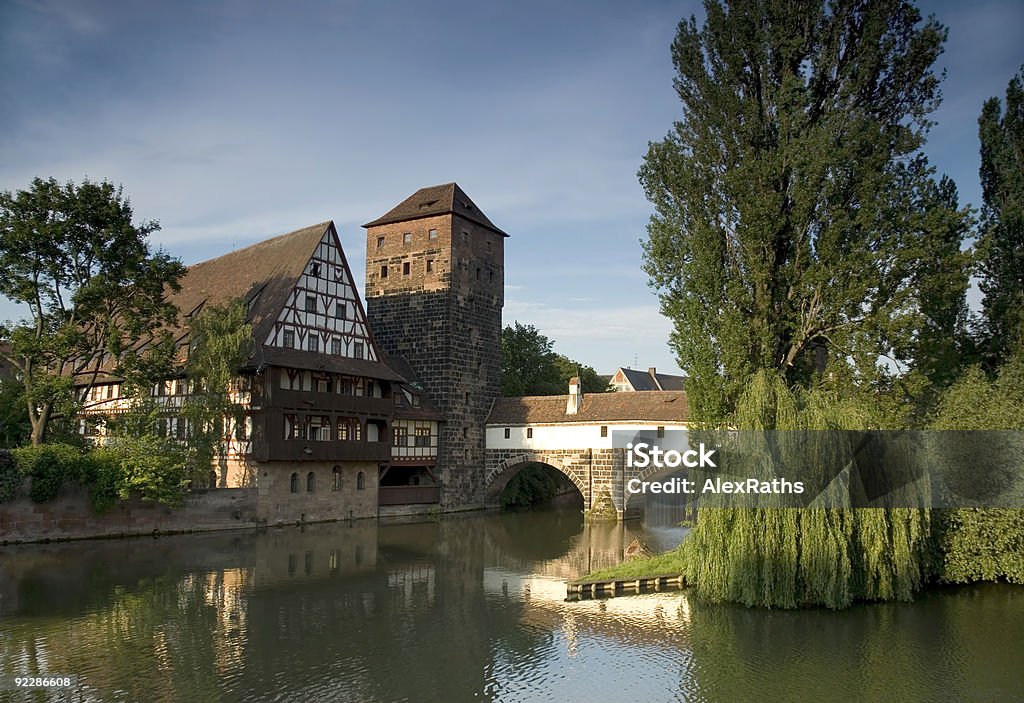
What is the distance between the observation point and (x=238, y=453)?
34.8m

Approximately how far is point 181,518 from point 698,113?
22.5 m

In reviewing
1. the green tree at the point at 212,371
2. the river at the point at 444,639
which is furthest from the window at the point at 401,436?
the river at the point at 444,639

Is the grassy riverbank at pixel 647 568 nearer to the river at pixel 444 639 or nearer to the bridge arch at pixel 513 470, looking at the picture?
the river at pixel 444 639

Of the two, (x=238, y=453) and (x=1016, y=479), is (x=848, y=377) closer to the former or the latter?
(x=1016, y=479)

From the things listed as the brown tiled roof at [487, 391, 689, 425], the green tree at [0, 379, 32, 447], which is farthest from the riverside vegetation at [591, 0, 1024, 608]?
the green tree at [0, 379, 32, 447]

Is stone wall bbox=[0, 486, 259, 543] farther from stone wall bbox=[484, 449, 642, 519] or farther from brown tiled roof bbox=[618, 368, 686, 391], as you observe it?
brown tiled roof bbox=[618, 368, 686, 391]

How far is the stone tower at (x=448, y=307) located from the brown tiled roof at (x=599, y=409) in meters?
1.43

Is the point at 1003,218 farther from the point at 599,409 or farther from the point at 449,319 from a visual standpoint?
the point at 449,319

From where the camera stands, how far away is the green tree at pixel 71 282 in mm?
28719

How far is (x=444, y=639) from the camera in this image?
17469mm

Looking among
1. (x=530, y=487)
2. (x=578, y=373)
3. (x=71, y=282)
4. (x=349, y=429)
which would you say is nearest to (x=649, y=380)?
(x=578, y=373)

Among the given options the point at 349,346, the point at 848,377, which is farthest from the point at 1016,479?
the point at 349,346

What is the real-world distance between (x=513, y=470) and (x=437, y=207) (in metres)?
14.3

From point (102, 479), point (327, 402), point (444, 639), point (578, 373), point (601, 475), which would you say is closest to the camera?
point (444, 639)
